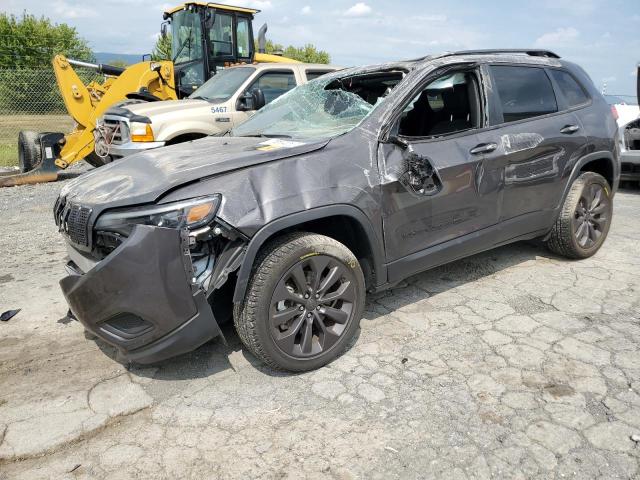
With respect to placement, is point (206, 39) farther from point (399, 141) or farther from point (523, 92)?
point (399, 141)

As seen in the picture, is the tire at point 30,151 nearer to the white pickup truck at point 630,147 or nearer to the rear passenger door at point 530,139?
the rear passenger door at point 530,139

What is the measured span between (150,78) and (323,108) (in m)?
6.61

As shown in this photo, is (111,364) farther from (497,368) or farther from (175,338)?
Result: (497,368)

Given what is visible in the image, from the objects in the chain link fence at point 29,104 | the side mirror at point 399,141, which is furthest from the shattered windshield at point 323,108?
the chain link fence at point 29,104

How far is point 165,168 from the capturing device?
3.02m

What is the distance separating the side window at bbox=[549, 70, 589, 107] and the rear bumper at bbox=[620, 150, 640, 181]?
3395mm

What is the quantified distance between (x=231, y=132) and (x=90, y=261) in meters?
1.73

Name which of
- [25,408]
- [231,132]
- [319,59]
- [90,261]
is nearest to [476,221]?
[231,132]

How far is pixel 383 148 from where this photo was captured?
3.29m

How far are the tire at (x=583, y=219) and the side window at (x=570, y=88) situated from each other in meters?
0.63

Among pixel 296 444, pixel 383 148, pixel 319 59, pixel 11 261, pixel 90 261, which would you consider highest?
pixel 319 59

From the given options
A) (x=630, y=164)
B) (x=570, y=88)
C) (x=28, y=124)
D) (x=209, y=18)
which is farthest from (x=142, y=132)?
(x=28, y=124)

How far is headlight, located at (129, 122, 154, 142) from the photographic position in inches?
279

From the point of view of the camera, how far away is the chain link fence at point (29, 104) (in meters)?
13.5
